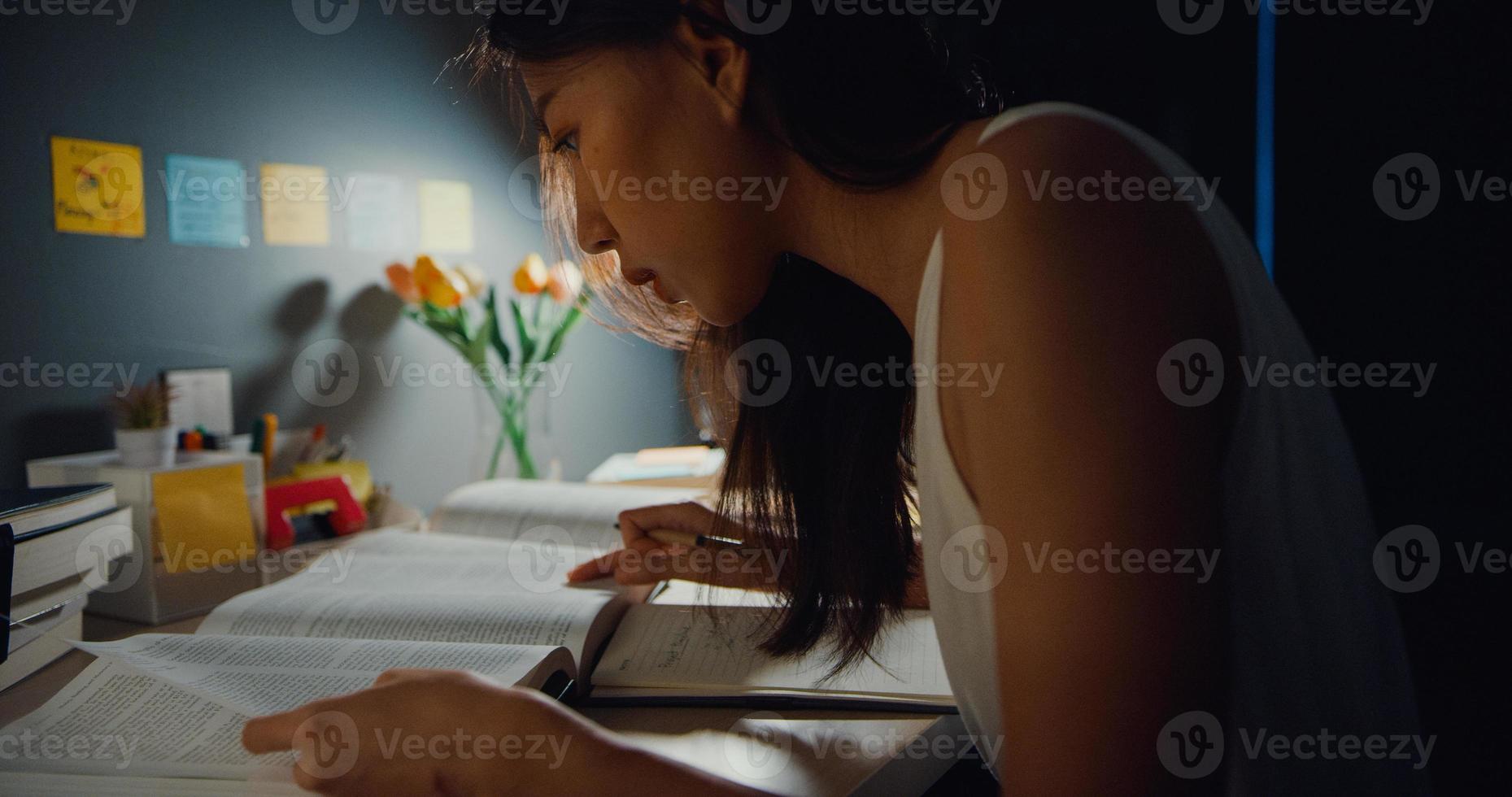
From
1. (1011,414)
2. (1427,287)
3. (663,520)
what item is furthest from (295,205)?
(1427,287)

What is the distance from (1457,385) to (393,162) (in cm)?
175

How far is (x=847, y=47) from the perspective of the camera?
650 mm

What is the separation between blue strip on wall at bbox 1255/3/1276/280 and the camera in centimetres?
181

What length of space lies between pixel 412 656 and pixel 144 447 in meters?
0.55

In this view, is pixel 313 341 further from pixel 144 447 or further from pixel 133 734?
pixel 133 734

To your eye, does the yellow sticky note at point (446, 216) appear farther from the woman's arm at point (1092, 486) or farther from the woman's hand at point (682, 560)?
the woman's arm at point (1092, 486)

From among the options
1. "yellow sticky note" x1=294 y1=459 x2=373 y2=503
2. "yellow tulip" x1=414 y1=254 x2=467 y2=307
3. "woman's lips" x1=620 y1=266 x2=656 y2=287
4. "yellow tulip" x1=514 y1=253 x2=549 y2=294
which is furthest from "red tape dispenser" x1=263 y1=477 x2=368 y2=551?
"woman's lips" x1=620 y1=266 x2=656 y2=287

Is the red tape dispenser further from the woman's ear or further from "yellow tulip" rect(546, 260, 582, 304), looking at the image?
the woman's ear

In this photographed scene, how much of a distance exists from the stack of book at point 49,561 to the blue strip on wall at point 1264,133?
188 centimetres

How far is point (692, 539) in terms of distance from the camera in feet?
3.11

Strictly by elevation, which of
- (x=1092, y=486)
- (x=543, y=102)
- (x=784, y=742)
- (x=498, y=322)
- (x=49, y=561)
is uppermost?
(x=543, y=102)

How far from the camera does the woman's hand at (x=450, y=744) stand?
51cm

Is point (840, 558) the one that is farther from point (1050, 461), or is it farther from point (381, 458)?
point (381, 458)

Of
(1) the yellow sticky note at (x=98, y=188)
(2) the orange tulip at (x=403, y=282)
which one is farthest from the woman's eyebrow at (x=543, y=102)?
(2) the orange tulip at (x=403, y=282)
